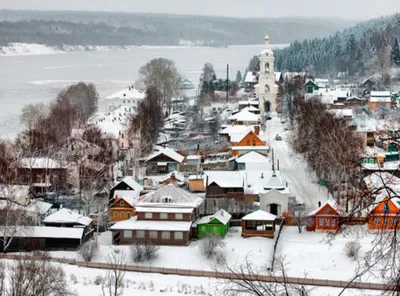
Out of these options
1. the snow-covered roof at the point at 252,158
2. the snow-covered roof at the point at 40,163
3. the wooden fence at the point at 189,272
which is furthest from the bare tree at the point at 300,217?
the snow-covered roof at the point at 40,163

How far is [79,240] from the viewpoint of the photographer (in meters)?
14.5

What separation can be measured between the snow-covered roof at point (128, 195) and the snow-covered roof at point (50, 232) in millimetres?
2110

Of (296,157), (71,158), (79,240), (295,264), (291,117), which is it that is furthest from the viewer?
(291,117)

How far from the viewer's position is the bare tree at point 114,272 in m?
11.1

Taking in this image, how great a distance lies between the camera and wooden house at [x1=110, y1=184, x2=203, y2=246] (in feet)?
47.6

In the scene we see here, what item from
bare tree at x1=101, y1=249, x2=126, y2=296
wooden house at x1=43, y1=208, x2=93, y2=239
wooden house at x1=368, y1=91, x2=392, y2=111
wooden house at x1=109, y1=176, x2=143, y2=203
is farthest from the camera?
wooden house at x1=368, y1=91, x2=392, y2=111

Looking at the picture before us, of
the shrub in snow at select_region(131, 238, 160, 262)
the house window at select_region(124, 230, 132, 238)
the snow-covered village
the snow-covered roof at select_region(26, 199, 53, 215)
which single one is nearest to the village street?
the snow-covered village

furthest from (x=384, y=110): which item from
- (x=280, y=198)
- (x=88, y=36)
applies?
(x=88, y=36)

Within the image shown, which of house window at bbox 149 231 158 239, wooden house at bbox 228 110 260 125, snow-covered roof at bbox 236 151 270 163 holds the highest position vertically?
wooden house at bbox 228 110 260 125

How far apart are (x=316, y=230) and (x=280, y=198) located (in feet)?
4.88

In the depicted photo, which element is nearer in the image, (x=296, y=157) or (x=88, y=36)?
(x=296, y=157)

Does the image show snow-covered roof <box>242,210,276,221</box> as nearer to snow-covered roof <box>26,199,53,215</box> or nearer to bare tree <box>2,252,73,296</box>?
snow-covered roof <box>26,199,53,215</box>

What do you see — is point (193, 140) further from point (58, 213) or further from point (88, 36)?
point (88, 36)

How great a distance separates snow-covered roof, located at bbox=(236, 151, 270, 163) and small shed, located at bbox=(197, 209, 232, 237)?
19.8 ft
